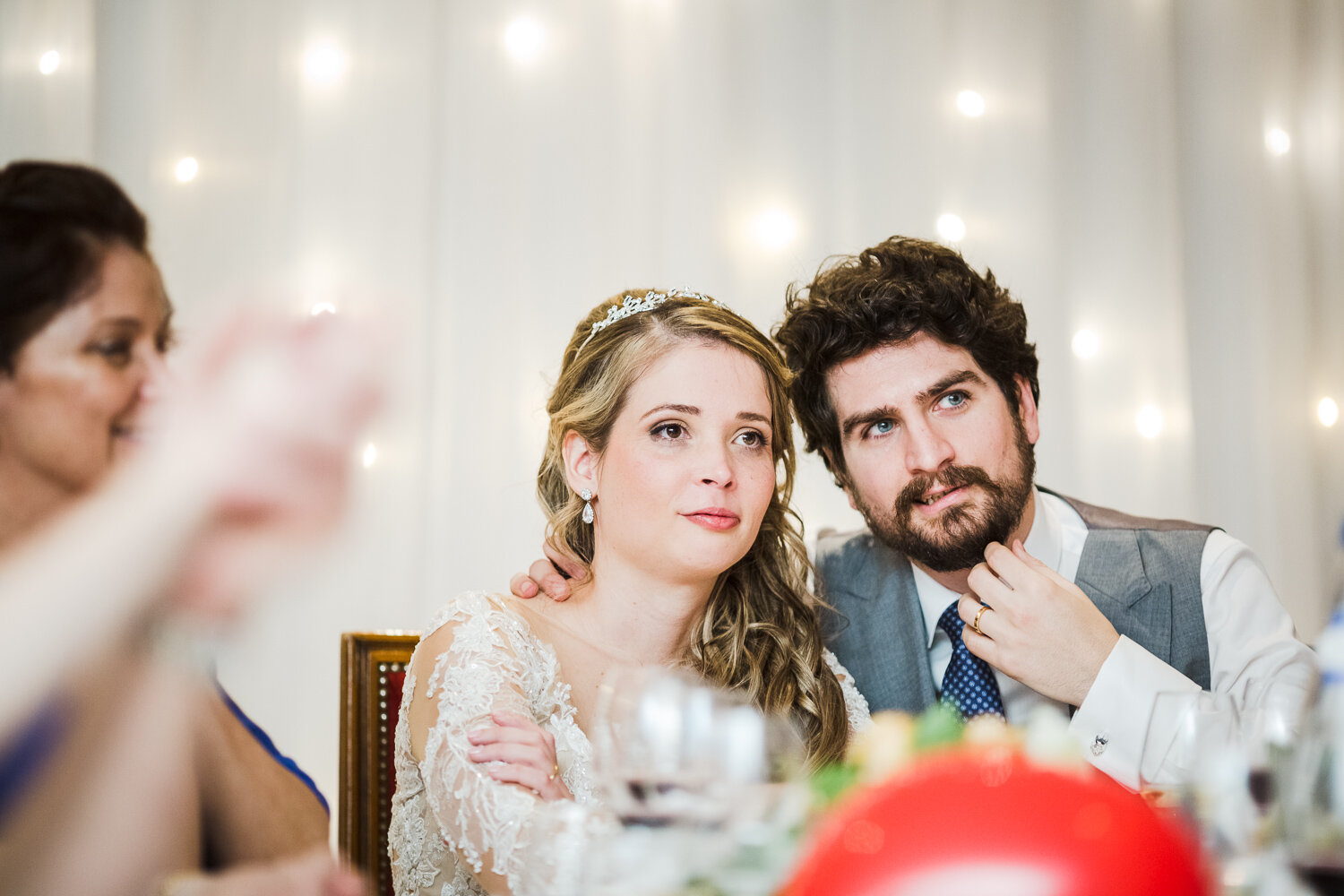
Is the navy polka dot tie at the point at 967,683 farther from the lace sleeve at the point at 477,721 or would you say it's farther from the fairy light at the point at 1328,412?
the fairy light at the point at 1328,412

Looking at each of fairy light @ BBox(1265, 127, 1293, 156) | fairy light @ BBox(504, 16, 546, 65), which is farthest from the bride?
fairy light @ BBox(1265, 127, 1293, 156)

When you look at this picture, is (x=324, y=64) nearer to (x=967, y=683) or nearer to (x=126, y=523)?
(x=967, y=683)

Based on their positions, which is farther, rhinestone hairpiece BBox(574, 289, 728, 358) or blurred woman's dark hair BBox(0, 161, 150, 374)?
rhinestone hairpiece BBox(574, 289, 728, 358)

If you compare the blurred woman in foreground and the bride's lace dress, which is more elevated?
the blurred woman in foreground

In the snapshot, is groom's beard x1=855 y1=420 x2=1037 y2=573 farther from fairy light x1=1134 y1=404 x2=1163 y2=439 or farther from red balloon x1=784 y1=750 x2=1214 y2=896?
fairy light x1=1134 y1=404 x2=1163 y2=439

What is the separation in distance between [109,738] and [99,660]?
98 millimetres

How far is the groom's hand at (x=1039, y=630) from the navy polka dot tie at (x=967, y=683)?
140 millimetres

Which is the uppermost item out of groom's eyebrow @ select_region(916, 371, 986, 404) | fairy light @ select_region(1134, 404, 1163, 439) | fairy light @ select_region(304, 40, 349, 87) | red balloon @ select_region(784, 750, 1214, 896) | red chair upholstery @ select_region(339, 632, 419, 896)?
fairy light @ select_region(304, 40, 349, 87)

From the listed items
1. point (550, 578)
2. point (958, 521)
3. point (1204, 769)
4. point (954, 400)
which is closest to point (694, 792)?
point (1204, 769)

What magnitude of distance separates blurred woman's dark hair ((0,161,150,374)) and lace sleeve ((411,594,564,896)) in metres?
0.55

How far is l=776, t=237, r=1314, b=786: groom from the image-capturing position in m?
1.93

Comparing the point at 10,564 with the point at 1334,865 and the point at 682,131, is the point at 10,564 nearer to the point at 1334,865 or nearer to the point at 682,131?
the point at 1334,865

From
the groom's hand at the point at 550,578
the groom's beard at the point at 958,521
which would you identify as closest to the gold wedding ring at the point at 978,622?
the groom's beard at the point at 958,521

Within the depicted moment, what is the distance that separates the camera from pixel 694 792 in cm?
72
